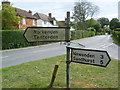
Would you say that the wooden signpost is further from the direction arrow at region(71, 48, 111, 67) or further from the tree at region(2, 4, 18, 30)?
the tree at region(2, 4, 18, 30)

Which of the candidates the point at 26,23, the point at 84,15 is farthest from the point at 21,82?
the point at 84,15

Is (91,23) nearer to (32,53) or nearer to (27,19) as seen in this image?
(27,19)

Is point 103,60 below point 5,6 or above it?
below

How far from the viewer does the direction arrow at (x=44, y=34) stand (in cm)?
301

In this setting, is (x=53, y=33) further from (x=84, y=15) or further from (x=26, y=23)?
(x=84, y=15)

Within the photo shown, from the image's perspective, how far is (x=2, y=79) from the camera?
4.55m

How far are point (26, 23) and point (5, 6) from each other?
1146 cm

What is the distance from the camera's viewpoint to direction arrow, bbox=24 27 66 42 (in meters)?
3.01

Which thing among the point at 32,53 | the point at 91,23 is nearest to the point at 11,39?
the point at 32,53

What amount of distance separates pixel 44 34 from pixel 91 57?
1110 mm

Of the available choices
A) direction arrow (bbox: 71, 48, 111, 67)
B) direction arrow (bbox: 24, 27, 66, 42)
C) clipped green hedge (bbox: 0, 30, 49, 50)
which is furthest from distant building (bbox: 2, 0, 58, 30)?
direction arrow (bbox: 71, 48, 111, 67)

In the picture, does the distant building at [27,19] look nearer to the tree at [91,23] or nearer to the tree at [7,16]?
the tree at [7,16]

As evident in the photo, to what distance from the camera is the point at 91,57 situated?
9.02ft

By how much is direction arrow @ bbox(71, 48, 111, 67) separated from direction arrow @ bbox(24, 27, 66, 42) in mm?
445
